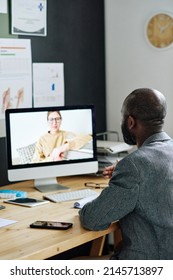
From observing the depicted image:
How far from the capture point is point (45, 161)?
2920mm

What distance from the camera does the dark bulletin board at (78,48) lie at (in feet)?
11.1

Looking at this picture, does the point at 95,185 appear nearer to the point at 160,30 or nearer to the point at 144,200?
the point at 144,200

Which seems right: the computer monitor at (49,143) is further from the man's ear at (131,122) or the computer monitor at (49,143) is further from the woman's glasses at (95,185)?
the man's ear at (131,122)

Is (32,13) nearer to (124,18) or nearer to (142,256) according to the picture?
(124,18)

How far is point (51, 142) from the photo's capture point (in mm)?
2916

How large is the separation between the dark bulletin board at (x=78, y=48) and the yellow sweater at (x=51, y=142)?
1.19 ft

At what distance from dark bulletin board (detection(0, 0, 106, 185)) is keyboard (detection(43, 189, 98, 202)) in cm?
51

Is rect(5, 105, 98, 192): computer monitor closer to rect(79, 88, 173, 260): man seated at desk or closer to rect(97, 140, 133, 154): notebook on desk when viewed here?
rect(97, 140, 133, 154): notebook on desk

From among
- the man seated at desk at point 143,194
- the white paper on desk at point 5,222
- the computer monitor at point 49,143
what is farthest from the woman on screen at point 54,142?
the man seated at desk at point 143,194

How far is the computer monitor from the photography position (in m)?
2.85

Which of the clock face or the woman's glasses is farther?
the clock face

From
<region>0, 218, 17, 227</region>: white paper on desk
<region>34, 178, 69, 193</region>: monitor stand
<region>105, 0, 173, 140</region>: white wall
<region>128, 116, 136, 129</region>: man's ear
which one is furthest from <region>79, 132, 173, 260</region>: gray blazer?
<region>105, 0, 173, 140</region>: white wall

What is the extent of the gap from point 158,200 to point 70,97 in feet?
5.23

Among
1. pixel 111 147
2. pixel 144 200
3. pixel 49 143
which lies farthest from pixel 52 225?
pixel 111 147
